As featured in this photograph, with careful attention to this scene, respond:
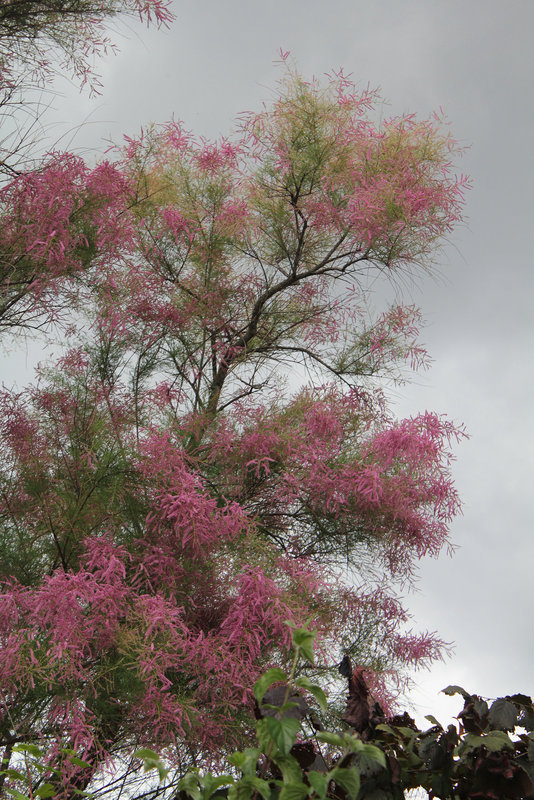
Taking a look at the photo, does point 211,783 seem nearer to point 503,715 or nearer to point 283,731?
point 283,731

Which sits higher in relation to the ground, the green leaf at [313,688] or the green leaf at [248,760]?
the green leaf at [313,688]

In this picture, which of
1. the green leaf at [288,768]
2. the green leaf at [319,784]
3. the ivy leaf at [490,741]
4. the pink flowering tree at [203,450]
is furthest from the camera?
the pink flowering tree at [203,450]

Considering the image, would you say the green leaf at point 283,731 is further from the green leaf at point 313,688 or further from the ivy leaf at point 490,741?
the ivy leaf at point 490,741

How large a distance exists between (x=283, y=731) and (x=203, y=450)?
9.40ft

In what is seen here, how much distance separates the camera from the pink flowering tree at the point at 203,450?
3186 millimetres

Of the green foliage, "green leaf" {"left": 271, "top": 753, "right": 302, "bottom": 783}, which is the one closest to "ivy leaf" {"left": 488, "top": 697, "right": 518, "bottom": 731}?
the green foliage

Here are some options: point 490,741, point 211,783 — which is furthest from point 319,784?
point 490,741

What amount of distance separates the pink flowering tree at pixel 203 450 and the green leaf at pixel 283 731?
1.53 metres

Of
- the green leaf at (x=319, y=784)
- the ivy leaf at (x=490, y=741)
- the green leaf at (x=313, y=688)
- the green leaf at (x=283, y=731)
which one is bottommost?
the green leaf at (x=319, y=784)

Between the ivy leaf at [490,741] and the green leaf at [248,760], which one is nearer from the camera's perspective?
the green leaf at [248,760]

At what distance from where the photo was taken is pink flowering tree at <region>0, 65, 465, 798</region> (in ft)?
10.5

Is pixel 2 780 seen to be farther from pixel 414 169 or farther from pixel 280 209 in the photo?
pixel 414 169

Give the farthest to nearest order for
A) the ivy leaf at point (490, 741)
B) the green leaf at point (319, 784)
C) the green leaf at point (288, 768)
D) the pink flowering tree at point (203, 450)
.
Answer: the pink flowering tree at point (203, 450)
the ivy leaf at point (490, 741)
the green leaf at point (288, 768)
the green leaf at point (319, 784)

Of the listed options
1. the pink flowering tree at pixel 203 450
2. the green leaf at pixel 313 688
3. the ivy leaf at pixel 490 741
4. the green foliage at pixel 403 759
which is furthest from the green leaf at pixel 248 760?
the pink flowering tree at pixel 203 450
